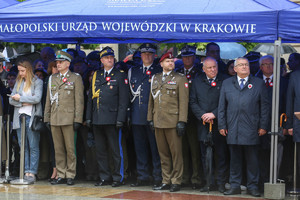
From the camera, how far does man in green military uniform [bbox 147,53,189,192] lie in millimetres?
9461

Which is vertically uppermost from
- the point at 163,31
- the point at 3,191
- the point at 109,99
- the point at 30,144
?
the point at 163,31

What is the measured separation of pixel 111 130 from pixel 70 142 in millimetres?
728

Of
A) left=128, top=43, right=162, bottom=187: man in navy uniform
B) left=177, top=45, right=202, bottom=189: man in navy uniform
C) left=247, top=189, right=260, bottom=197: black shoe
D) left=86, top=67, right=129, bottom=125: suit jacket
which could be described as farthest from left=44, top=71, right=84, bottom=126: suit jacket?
left=247, top=189, right=260, bottom=197: black shoe

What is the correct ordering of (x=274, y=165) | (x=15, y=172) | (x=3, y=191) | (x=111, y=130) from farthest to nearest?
(x=15, y=172) < (x=111, y=130) < (x=3, y=191) < (x=274, y=165)

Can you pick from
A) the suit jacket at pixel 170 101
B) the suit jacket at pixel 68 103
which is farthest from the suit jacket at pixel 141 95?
the suit jacket at pixel 68 103

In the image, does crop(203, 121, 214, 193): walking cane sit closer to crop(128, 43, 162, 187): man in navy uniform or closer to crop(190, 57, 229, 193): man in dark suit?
crop(190, 57, 229, 193): man in dark suit

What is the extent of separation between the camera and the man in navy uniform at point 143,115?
9.96 meters

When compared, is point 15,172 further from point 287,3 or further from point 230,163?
point 287,3

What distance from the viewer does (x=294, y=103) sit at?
8.99 metres

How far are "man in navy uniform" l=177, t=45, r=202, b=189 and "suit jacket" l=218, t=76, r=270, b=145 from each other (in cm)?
73

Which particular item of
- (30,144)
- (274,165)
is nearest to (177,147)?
(274,165)

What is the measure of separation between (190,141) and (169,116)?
0.69m

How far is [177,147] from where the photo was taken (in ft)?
31.4

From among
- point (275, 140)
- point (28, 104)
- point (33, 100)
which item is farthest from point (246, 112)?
point (28, 104)
